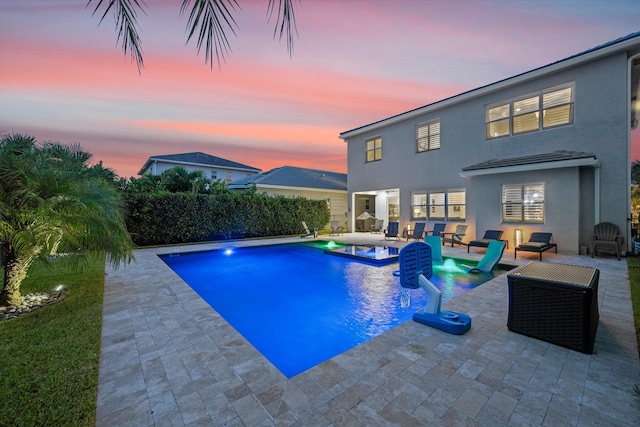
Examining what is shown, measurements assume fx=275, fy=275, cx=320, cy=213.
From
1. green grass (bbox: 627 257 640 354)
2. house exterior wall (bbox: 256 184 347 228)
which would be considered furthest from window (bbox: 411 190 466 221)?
house exterior wall (bbox: 256 184 347 228)

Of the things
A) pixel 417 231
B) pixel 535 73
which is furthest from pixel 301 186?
pixel 535 73

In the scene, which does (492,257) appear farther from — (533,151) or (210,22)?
(210,22)

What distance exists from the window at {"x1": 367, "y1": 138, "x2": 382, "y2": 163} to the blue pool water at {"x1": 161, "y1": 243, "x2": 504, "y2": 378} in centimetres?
979

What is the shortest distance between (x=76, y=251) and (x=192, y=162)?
2992 cm

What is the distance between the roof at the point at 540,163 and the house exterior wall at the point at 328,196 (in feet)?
44.1

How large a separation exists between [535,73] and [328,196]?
55.8 ft

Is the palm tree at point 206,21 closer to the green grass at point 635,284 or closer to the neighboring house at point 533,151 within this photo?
the green grass at point 635,284

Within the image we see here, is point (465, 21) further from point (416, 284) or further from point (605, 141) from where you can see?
point (605, 141)

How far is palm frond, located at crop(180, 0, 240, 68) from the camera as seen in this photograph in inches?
60.6

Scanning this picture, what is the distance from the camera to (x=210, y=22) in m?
1.59

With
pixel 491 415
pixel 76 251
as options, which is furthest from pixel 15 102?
pixel 491 415

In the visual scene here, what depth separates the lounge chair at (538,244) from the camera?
9.62 metres

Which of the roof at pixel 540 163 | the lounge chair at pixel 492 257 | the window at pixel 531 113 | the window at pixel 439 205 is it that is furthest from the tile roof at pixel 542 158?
the lounge chair at pixel 492 257

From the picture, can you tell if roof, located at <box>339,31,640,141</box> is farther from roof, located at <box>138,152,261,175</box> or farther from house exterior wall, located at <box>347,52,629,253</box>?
roof, located at <box>138,152,261,175</box>
